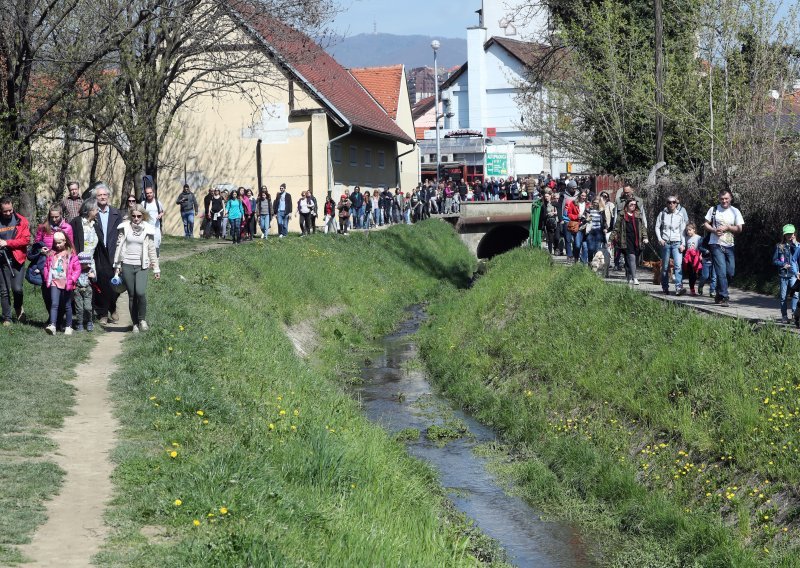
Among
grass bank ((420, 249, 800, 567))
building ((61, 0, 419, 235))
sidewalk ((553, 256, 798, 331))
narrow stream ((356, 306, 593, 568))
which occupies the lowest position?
narrow stream ((356, 306, 593, 568))

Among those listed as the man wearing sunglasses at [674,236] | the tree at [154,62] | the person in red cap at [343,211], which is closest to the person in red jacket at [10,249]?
the man wearing sunglasses at [674,236]

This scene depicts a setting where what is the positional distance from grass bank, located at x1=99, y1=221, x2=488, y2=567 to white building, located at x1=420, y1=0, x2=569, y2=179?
56.2 meters

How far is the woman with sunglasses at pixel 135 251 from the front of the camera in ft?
50.6

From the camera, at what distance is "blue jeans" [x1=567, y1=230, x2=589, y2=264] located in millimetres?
25200

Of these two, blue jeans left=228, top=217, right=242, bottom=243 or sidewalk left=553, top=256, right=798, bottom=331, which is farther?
blue jeans left=228, top=217, right=242, bottom=243

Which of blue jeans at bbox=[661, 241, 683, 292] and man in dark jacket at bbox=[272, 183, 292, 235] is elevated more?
man in dark jacket at bbox=[272, 183, 292, 235]

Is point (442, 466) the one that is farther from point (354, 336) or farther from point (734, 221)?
point (354, 336)

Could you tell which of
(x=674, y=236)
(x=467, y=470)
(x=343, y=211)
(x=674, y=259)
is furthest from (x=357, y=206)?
(x=467, y=470)

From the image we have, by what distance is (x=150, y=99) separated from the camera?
30.6 meters

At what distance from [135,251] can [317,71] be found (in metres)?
30.1

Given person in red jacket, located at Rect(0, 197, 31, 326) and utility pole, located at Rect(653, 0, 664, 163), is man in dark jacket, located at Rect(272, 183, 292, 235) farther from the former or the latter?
person in red jacket, located at Rect(0, 197, 31, 326)

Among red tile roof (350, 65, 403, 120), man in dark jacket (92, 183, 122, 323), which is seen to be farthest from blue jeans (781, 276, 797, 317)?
Answer: red tile roof (350, 65, 403, 120)

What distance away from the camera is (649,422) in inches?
550

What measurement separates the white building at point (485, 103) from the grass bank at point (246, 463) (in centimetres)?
5619
